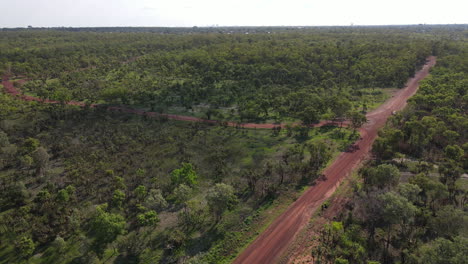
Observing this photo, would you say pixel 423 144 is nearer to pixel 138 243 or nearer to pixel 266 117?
pixel 266 117

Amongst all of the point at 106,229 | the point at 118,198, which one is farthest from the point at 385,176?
the point at 118,198

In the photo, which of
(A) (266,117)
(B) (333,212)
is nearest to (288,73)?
(A) (266,117)

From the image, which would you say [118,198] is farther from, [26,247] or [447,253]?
[447,253]

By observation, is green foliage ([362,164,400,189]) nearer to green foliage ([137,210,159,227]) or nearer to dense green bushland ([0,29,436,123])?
dense green bushland ([0,29,436,123])

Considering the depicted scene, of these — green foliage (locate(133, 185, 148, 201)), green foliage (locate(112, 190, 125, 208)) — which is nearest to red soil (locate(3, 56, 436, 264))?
green foliage (locate(133, 185, 148, 201))

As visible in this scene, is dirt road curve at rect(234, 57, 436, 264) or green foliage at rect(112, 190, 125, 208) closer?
dirt road curve at rect(234, 57, 436, 264)

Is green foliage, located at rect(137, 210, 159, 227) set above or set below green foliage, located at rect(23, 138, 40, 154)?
below

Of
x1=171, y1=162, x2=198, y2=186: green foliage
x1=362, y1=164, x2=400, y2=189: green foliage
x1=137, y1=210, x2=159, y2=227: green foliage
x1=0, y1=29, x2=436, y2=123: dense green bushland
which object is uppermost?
x1=0, y1=29, x2=436, y2=123: dense green bushland

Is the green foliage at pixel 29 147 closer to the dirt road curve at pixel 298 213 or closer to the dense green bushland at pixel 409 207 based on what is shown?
the dirt road curve at pixel 298 213

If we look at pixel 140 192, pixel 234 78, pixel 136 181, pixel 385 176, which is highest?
pixel 234 78

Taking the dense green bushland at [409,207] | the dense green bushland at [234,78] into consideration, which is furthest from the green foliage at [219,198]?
the dense green bushland at [234,78]
